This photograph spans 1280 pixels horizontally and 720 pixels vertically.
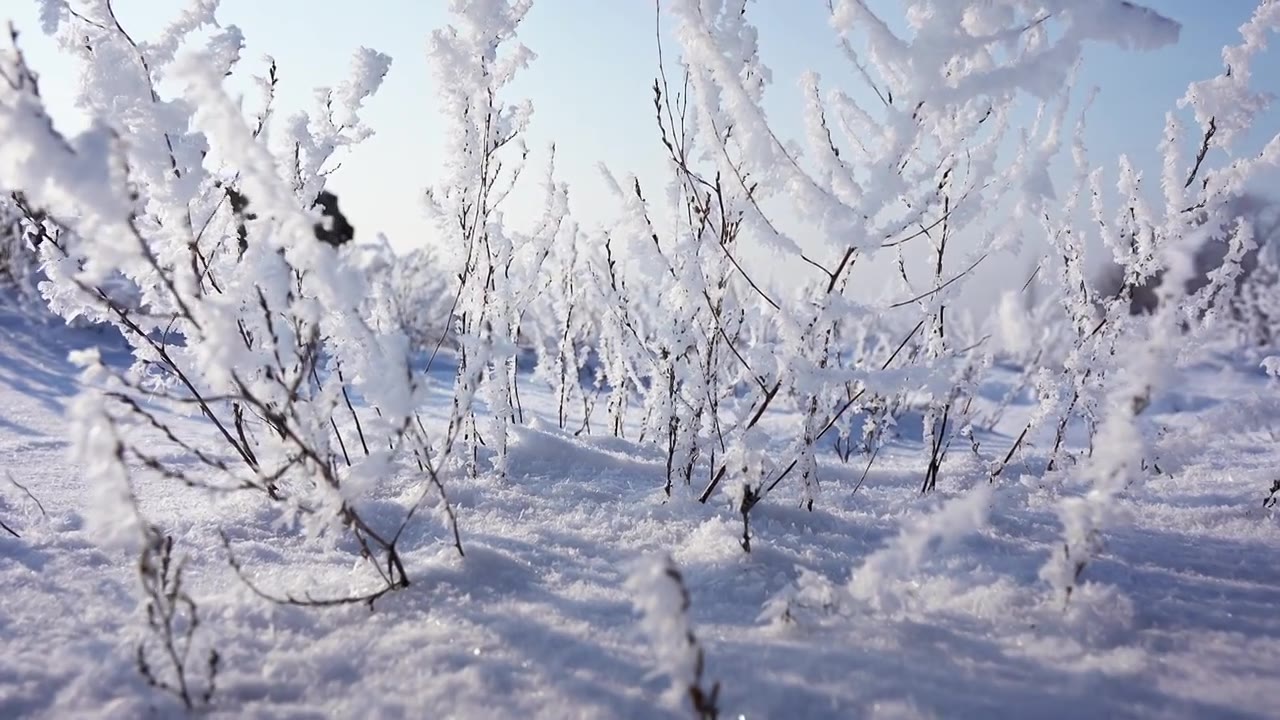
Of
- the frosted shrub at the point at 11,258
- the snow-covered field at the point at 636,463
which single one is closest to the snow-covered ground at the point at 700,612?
the snow-covered field at the point at 636,463

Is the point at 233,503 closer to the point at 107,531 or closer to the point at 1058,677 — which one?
the point at 107,531

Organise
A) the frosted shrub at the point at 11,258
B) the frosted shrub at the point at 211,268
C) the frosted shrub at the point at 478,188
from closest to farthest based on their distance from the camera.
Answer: the frosted shrub at the point at 211,268 → the frosted shrub at the point at 478,188 → the frosted shrub at the point at 11,258

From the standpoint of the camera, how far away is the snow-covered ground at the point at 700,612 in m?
1.30

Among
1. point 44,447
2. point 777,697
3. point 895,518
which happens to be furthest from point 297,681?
point 44,447

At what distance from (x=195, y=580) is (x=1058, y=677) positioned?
6.21 feet

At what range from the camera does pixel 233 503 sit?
→ 2.39 meters

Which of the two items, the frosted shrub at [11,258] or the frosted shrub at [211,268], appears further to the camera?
the frosted shrub at [11,258]

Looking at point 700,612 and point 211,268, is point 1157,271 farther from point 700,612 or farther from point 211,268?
point 211,268

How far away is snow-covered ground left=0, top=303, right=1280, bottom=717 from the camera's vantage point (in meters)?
1.30

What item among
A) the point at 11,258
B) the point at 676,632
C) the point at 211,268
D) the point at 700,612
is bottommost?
the point at 700,612

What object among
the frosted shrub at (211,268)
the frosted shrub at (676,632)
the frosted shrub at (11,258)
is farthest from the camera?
the frosted shrub at (11,258)

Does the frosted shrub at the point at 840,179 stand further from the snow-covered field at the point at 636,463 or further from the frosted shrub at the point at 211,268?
the frosted shrub at the point at 211,268

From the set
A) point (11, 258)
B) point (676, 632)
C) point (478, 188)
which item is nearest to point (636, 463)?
point (478, 188)

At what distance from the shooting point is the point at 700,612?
5.37 ft
